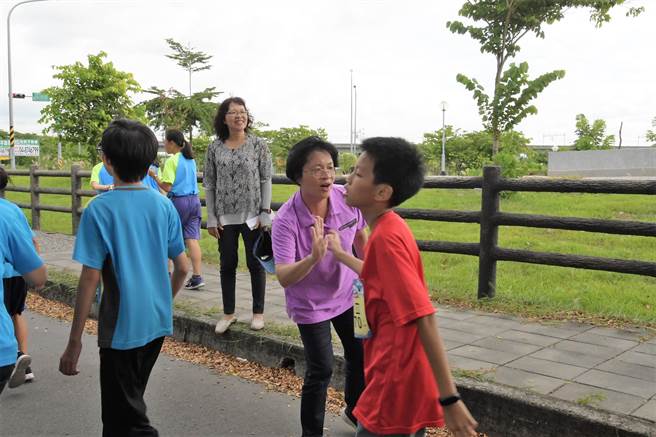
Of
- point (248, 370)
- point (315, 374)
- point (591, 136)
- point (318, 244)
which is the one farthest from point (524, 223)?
point (591, 136)

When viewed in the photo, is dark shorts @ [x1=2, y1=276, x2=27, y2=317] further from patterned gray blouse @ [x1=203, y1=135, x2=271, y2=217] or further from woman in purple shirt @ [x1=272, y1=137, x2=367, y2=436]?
patterned gray blouse @ [x1=203, y1=135, x2=271, y2=217]

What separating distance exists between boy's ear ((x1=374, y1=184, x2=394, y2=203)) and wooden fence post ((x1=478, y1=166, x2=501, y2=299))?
3.90m

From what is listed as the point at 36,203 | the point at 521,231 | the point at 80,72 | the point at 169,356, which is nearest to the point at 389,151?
the point at 169,356

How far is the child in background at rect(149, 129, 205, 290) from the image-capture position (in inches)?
268

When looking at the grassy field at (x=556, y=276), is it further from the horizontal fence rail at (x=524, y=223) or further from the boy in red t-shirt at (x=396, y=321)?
the boy in red t-shirt at (x=396, y=321)

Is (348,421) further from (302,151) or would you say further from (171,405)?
(302,151)

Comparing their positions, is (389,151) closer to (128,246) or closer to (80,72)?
(128,246)

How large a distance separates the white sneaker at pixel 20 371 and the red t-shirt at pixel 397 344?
2737 millimetres

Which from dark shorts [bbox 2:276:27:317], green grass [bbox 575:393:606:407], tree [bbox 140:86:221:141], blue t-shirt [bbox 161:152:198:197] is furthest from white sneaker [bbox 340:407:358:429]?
tree [bbox 140:86:221:141]

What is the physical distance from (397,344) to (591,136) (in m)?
59.0

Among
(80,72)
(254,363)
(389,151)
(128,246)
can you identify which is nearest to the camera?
(389,151)

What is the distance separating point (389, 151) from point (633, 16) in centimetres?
2260

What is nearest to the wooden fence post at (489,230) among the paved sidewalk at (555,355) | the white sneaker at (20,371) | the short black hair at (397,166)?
the paved sidewalk at (555,355)

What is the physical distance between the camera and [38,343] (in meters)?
5.57
